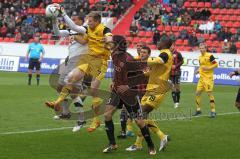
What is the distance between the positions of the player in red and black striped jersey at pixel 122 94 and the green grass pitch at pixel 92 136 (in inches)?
15.4

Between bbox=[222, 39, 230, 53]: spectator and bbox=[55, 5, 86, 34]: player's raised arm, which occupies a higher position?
bbox=[55, 5, 86, 34]: player's raised arm

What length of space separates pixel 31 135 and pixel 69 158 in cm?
265

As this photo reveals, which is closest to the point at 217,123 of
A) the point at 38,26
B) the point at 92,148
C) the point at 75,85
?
the point at 75,85

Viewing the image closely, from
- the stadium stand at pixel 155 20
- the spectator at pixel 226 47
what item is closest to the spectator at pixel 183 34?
the stadium stand at pixel 155 20

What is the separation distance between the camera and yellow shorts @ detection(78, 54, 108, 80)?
13.7m

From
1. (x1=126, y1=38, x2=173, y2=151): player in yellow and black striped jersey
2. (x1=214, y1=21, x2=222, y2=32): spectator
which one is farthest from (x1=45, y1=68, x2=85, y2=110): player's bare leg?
(x1=214, y1=21, x2=222, y2=32): spectator

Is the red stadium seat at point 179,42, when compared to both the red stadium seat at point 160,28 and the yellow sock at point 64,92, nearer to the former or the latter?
the red stadium seat at point 160,28

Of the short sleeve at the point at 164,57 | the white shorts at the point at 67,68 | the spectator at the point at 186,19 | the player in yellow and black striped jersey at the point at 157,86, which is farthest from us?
the spectator at the point at 186,19

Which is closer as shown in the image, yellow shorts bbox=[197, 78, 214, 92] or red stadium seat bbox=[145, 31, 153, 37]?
yellow shorts bbox=[197, 78, 214, 92]

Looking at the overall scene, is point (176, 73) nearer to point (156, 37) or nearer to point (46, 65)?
point (156, 37)

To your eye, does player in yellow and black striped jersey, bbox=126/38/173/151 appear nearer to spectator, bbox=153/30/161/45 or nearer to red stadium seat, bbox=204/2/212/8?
spectator, bbox=153/30/161/45

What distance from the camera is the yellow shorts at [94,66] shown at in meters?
13.7

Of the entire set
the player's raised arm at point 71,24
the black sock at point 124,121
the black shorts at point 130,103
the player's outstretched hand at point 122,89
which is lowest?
the black sock at point 124,121

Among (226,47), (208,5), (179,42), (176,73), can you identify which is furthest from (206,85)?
(208,5)
